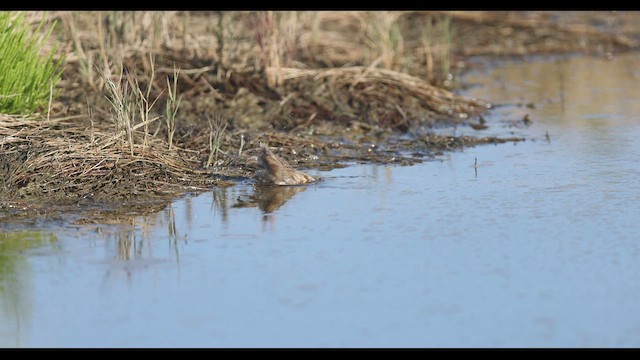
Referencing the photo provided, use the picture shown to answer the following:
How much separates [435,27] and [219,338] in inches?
380

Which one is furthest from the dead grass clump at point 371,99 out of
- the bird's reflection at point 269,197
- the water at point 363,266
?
the bird's reflection at point 269,197

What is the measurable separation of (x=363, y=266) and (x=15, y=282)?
1447mm

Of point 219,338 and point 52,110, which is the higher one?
point 52,110

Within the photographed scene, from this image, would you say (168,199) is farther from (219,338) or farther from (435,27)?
(435,27)

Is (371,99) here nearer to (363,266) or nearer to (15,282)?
(363,266)

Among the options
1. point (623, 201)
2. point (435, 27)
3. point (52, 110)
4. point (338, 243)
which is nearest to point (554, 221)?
point (623, 201)

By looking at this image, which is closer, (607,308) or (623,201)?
(607,308)

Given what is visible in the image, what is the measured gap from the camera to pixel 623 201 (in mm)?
5949

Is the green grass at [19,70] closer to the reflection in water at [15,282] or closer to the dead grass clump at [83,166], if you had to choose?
the dead grass clump at [83,166]

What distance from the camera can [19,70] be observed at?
281 inches

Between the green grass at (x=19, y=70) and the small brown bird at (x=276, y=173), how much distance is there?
4.74ft

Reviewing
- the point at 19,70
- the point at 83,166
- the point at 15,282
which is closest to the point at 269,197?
the point at 83,166

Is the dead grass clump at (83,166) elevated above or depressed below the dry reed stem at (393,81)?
below

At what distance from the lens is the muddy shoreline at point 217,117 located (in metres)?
6.13
